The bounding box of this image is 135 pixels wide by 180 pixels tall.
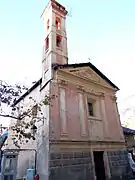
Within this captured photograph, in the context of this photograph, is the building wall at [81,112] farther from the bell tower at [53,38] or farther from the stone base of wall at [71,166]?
the bell tower at [53,38]

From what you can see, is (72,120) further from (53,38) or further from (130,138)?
(130,138)

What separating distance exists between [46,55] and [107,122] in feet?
22.2

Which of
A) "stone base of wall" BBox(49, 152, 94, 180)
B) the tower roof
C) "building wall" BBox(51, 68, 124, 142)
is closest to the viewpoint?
"stone base of wall" BBox(49, 152, 94, 180)

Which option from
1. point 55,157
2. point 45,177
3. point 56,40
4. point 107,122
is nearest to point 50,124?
point 55,157

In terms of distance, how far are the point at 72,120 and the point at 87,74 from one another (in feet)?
14.5

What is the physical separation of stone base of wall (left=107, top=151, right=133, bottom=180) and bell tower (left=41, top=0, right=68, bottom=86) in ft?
22.9

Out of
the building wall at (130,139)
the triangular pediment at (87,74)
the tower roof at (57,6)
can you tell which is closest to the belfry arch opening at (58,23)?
the tower roof at (57,6)

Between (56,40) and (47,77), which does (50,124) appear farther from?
(56,40)

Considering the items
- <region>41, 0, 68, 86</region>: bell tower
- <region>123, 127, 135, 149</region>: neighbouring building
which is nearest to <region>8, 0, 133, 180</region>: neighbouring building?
<region>41, 0, 68, 86</region>: bell tower

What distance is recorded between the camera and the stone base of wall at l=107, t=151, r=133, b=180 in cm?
1091

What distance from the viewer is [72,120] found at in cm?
1023

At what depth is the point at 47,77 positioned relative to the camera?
1100cm

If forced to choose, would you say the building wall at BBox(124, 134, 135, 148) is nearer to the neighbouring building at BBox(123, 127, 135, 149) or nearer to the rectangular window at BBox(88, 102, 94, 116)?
the neighbouring building at BBox(123, 127, 135, 149)

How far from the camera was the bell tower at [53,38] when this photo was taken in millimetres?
11695
